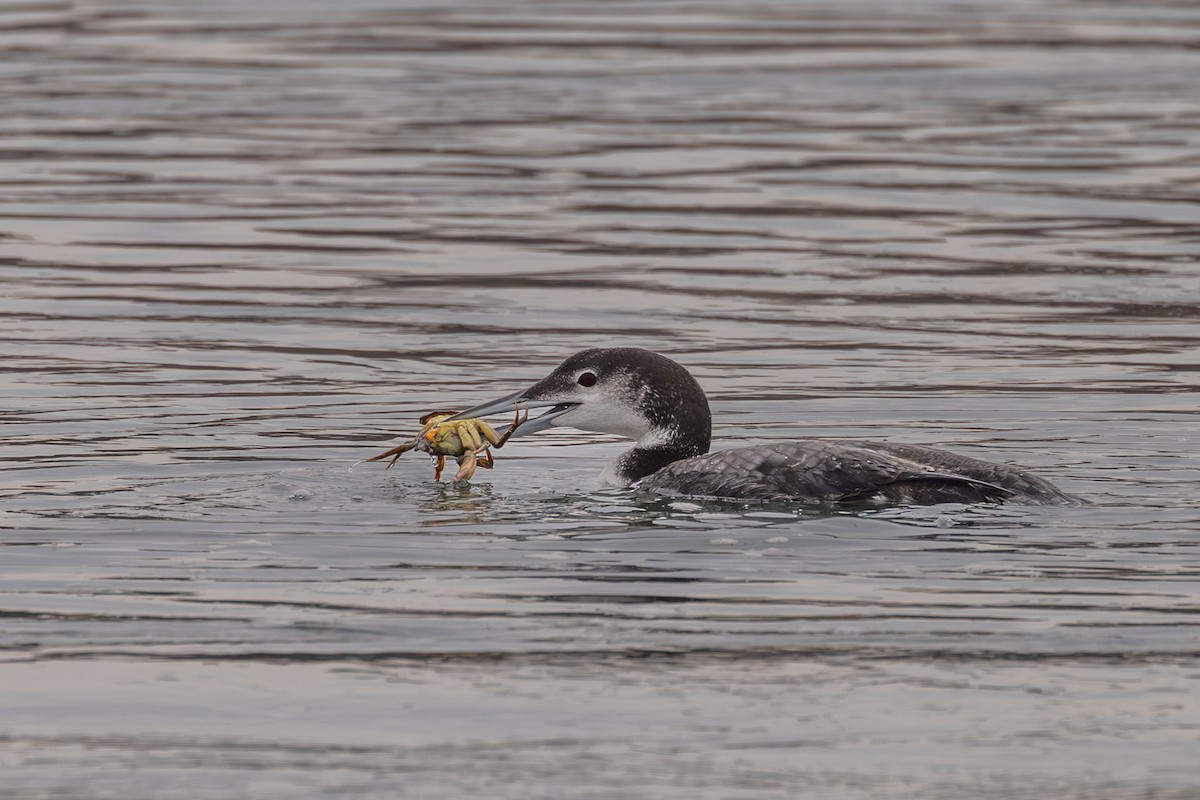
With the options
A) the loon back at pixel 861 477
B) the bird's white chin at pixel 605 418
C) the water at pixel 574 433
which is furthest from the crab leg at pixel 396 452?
the loon back at pixel 861 477

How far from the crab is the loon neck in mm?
502

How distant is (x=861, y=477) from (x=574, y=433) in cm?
377

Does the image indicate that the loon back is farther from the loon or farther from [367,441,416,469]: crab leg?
[367,441,416,469]: crab leg

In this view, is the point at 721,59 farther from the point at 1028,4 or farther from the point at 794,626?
the point at 794,626

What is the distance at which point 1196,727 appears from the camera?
→ 24.5ft

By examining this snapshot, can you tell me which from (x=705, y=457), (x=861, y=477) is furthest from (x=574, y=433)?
(x=861, y=477)

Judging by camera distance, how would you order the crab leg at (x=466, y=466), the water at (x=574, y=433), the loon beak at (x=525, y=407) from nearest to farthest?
the water at (x=574, y=433)
the crab leg at (x=466, y=466)
the loon beak at (x=525, y=407)

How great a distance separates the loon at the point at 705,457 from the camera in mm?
10555

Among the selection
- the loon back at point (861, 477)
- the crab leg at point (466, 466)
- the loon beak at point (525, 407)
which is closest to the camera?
the loon back at point (861, 477)

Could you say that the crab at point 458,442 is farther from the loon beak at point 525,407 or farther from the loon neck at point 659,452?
the loon neck at point 659,452

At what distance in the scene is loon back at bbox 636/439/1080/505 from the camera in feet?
34.6

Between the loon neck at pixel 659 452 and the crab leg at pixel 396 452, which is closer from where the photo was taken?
the crab leg at pixel 396 452

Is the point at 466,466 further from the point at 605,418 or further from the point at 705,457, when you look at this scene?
the point at 705,457

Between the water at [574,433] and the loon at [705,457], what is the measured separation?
218 mm
